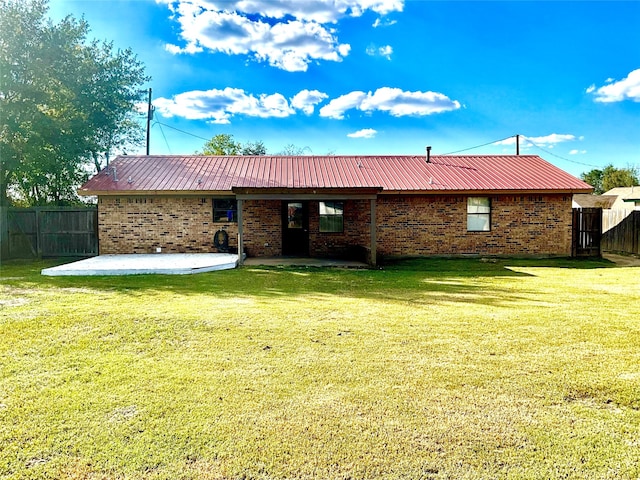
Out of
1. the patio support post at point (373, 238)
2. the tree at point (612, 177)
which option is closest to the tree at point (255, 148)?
the patio support post at point (373, 238)

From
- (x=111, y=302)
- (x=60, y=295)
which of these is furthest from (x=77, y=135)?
(x=111, y=302)

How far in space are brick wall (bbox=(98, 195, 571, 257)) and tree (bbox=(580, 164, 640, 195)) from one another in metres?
51.3

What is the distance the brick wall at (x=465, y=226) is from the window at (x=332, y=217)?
1.28 metres

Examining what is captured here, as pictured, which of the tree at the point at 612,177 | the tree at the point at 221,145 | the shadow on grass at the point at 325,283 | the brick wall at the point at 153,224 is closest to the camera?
the shadow on grass at the point at 325,283

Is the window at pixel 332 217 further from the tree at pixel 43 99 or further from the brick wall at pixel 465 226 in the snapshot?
the tree at pixel 43 99

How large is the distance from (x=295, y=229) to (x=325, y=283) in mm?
5847

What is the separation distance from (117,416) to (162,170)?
Result: 13976 millimetres

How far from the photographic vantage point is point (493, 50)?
59.8ft

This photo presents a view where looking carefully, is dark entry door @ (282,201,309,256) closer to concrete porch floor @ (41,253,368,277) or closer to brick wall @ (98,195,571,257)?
brick wall @ (98,195,571,257)

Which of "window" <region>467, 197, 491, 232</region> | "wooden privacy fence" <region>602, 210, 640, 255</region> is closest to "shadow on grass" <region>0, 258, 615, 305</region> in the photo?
"window" <region>467, 197, 491, 232</region>

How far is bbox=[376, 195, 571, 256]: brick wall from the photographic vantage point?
1483 cm

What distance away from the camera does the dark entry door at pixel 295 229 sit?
15.2 meters

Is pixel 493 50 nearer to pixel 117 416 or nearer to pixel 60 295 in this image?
pixel 60 295

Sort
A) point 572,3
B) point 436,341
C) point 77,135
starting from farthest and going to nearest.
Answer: point 77,135 → point 572,3 → point 436,341
